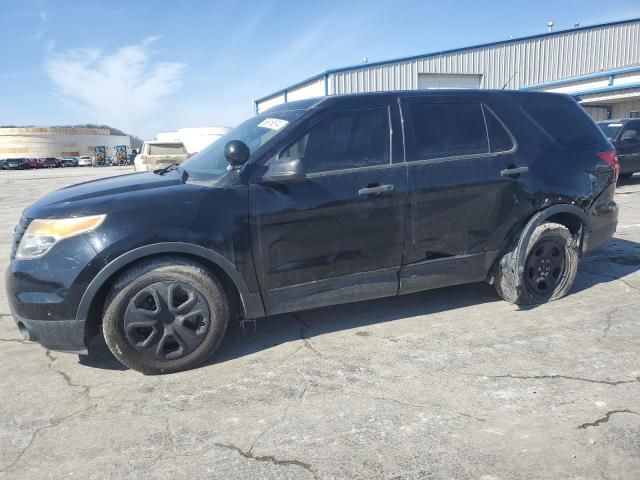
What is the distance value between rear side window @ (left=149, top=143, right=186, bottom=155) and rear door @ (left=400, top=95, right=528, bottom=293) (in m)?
13.6

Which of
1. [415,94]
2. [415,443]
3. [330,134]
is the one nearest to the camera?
[415,443]

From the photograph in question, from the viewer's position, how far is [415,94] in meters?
3.97

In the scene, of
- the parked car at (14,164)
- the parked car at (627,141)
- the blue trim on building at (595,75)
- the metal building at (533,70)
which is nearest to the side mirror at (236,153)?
the parked car at (627,141)

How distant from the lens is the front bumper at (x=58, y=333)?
309cm

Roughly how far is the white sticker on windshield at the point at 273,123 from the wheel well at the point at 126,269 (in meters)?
1.16

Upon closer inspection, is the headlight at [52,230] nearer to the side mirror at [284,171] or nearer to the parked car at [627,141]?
the side mirror at [284,171]

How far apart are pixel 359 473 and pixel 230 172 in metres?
2.11

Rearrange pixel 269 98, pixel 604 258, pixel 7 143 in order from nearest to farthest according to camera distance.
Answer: pixel 604 258
pixel 269 98
pixel 7 143

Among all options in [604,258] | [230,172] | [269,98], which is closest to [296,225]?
[230,172]

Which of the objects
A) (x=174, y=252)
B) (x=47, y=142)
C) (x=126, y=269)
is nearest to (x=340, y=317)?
(x=174, y=252)

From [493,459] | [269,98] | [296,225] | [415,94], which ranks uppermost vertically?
[269,98]

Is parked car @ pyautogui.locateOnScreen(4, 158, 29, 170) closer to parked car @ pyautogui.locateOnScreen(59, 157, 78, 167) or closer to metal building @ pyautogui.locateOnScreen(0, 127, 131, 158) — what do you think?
parked car @ pyautogui.locateOnScreen(59, 157, 78, 167)

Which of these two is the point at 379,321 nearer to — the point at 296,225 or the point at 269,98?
the point at 296,225

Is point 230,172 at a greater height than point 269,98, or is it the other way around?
point 269,98
